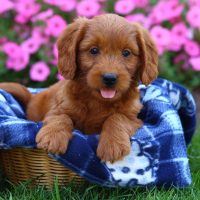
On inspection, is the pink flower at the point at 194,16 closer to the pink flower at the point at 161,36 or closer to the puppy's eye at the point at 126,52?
the pink flower at the point at 161,36

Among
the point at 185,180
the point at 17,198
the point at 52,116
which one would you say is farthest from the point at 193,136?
the point at 17,198

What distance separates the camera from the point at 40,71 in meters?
6.27

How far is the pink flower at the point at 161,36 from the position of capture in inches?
251

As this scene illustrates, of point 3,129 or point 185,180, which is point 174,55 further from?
point 3,129

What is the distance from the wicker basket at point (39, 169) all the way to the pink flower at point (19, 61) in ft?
7.82

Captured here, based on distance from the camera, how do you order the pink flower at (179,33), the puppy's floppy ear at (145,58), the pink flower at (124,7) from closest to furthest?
the puppy's floppy ear at (145,58), the pink flower at (124,7), the pink flower at (179,33)

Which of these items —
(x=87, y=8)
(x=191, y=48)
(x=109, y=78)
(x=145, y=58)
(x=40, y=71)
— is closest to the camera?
(x=109, y=78)

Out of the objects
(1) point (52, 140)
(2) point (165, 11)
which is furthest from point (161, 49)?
(1) point (52, 140)

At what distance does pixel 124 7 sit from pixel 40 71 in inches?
53.7

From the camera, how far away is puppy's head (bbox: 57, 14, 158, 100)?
3.69m

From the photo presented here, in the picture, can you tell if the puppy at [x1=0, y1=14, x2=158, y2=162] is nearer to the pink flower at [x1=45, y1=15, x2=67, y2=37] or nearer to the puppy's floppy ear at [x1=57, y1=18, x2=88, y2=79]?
the puppy's floppy ear at [x1=57, y1=18, x2=88, y2=79]

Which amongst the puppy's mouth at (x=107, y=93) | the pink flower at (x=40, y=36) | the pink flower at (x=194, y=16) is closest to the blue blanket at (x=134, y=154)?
the puppy's mouth at (x=107, y=93)

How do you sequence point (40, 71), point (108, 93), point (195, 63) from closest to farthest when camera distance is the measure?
1. point (108, 93)
2. point (40, 71)
3. point (195, 63)

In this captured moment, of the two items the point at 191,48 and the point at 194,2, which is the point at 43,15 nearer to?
the point at 191,48
